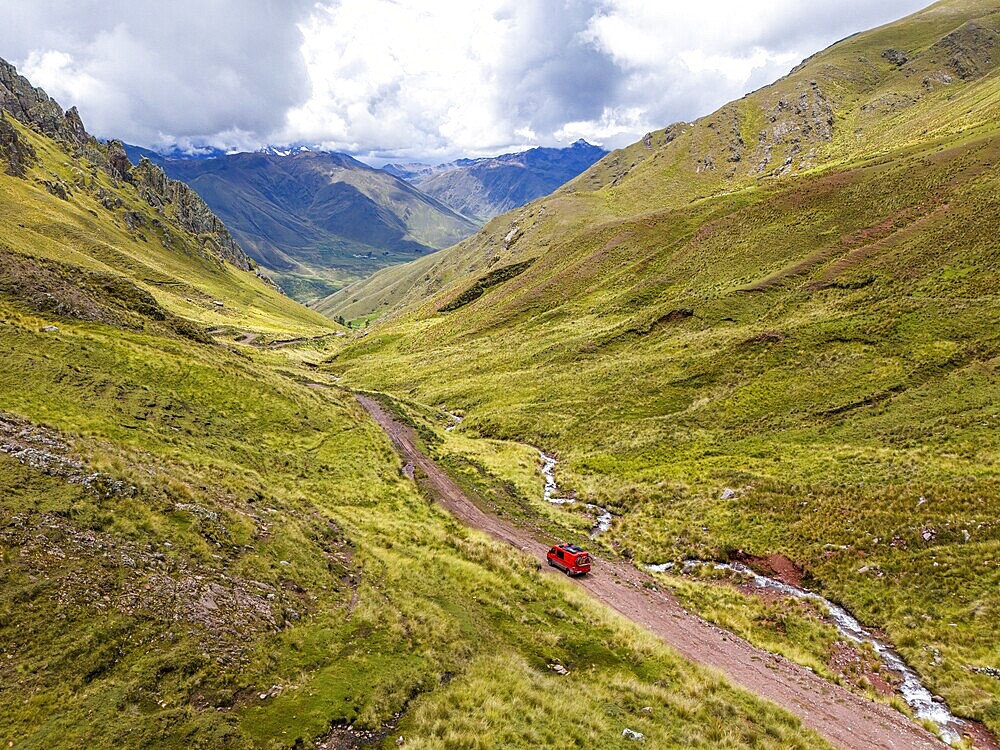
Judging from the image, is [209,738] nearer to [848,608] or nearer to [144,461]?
[144,461]

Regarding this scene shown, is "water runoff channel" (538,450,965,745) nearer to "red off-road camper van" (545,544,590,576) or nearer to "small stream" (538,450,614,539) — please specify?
"small stream" (538,450,614,539)

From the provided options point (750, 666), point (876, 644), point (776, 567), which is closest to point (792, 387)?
point (776, 567)

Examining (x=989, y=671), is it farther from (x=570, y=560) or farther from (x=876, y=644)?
(x=570, y=560)

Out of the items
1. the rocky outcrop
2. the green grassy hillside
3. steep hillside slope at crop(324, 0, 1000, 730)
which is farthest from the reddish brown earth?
the rocky outcrop

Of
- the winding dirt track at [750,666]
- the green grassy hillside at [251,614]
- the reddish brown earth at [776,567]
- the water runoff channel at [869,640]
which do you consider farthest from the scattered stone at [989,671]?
the green grassy hillside at [251,614]

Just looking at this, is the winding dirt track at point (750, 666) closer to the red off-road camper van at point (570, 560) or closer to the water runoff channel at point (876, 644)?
the red off-road camper van at point (570, 560)
